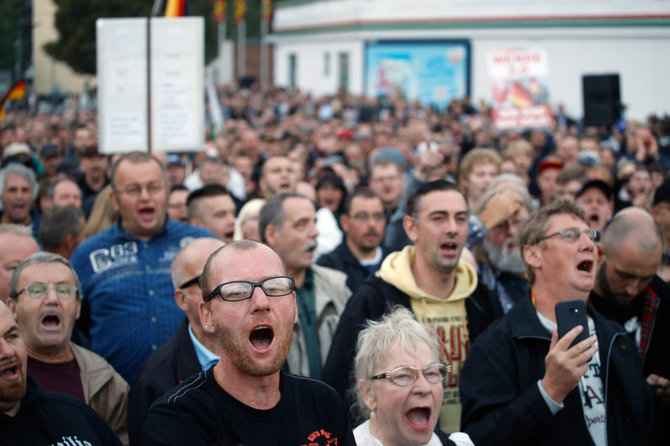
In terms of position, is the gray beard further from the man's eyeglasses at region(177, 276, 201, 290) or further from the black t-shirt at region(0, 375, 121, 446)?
the black t-shirt at region(0, 375, 121, 446)

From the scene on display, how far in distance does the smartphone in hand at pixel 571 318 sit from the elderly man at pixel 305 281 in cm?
176

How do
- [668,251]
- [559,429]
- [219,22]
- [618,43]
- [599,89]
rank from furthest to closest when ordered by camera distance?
1. [219,22]
2. [618,43]
3. [599,89]
4. [668,251]
5. [559,429]

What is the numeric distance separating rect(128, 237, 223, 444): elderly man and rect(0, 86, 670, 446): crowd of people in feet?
0.04

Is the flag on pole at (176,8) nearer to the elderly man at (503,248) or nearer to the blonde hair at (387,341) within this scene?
the elderly man at (503,248)

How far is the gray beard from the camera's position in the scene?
5664 millimetres

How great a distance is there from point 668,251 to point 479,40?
91.9ft

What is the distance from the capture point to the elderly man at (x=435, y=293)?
15.5 ft

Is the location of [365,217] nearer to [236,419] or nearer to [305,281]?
[305,281]

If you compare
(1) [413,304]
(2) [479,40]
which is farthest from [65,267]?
(2) [479,40]

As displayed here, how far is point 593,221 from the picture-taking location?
7.80 meters

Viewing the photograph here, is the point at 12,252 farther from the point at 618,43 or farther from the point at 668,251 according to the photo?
the point at 618,43

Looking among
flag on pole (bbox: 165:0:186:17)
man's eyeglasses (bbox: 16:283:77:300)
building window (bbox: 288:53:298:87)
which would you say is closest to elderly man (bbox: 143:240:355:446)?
man's eyeglasses (bbox: 16:283:77:300)

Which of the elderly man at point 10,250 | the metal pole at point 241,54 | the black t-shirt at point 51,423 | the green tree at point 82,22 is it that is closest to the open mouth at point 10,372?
the black t-shirt at point 51,423

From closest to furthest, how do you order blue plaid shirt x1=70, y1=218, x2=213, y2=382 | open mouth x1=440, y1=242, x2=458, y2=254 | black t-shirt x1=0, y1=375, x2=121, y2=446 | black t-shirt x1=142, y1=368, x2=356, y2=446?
black t-shirt x1=142, y1=368, x2=356, y2=446
black t-shirt x1=0, y1=375, x2=121, y2=446
open mouth x1=440, y1=242, x2=458, y2=254
blue plaid shirt x1=70, y1=218, x2=213, y2=382
